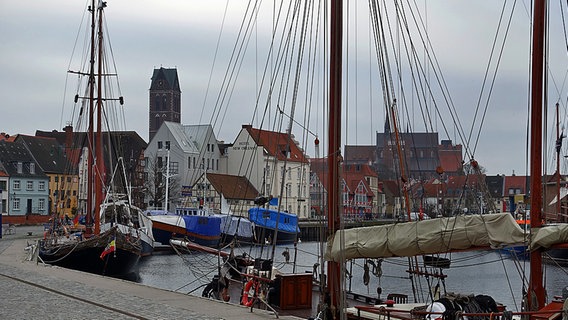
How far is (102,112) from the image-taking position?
46281 mm

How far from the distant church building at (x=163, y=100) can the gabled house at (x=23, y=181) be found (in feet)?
259

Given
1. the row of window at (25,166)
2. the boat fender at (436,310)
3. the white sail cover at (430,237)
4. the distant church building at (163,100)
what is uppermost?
the distant church building at (163,100)

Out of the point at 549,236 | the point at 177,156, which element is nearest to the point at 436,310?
the point at 549,236

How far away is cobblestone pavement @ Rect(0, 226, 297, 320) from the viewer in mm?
17297

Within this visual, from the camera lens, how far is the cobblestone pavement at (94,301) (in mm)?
17297

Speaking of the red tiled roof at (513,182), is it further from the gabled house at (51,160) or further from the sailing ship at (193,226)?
the gabled house at (51,160)

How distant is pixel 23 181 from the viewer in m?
101

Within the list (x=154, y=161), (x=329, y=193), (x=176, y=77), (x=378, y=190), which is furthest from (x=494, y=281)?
(x=176, y=77)

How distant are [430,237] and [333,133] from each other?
309cm

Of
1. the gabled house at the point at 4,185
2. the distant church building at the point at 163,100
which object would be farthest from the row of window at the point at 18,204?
the distant church building at the point at 163,100

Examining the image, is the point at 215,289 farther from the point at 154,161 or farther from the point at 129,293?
the point at 154,161

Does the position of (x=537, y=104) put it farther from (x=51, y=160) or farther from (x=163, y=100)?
(x=163, y=100)

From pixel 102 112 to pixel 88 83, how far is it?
2.04 m

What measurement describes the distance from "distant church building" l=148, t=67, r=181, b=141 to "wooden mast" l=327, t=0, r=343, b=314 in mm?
169741
